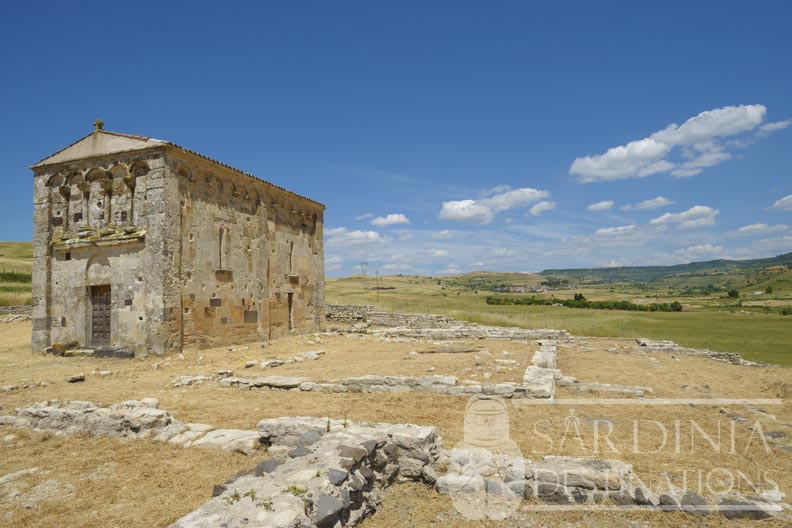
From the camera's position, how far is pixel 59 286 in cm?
1859

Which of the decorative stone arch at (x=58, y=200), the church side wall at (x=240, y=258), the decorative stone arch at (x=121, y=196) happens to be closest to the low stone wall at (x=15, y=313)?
the decorative stone arch at (x=58, y=200)

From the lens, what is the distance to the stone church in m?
16.8

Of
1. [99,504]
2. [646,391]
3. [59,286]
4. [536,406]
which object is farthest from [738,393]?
[59,286]

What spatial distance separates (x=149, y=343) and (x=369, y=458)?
44.8 feet

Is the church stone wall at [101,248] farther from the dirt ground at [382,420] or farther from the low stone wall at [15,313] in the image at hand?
the low stone wall at [15,313]

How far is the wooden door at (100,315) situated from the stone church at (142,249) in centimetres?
4

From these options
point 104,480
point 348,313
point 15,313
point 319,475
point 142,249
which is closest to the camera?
point 319,475

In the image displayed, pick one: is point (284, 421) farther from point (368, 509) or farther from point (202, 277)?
point (202, 277)

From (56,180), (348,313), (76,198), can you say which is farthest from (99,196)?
(348,313)

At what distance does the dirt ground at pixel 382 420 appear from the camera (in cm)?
521

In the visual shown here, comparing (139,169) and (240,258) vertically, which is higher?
(139,169)

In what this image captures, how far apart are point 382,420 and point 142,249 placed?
42.4 ft

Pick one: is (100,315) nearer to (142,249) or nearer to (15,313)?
(142,249)

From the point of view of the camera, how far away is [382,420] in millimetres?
8492
